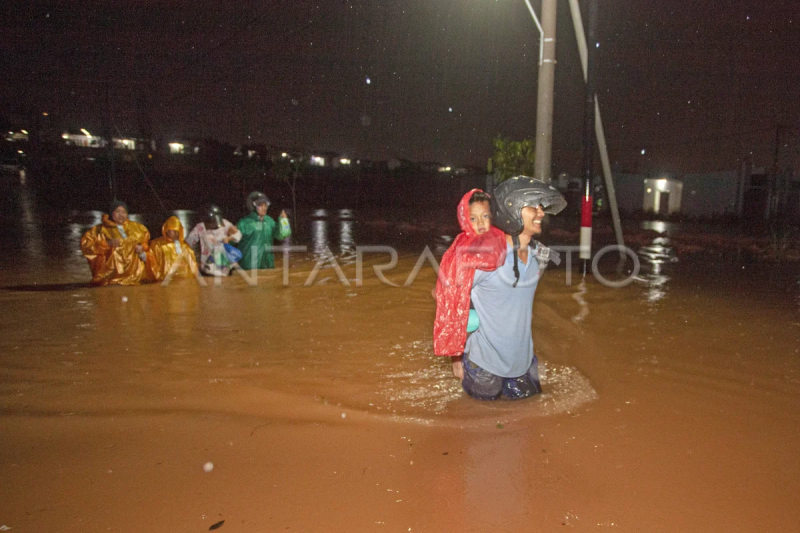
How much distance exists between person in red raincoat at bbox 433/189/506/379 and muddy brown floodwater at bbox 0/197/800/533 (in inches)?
24.4

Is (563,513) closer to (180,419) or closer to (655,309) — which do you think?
(180,419)

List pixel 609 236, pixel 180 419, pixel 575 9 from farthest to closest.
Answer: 1. pixel 609 236
2. pixel 575 9
3. pixel 180 419

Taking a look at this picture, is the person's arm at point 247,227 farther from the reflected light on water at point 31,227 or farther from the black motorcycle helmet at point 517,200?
the black motorcycle helmet at point 517,200

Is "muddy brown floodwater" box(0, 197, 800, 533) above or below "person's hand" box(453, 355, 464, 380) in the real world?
below

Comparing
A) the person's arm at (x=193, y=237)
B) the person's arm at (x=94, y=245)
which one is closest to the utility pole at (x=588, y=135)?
the person's arm at (x=193, y=237)

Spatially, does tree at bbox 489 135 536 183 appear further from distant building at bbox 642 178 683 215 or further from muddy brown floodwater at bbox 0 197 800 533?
distant building at bbox 642 178 683 215

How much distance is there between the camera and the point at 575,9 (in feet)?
32.1

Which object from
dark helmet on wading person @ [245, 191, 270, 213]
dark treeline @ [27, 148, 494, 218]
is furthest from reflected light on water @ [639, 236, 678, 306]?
dark treeline @ [27, 148, 494, 218]

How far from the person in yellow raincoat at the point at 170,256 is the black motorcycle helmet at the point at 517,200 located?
297 inches

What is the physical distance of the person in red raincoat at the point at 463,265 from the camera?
3.72 metres

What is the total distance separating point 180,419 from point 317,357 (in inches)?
67.0

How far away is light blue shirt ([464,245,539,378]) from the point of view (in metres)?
3.86

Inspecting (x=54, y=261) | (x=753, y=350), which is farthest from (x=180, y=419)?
(x=54, y=261)

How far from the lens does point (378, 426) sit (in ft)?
12.8
